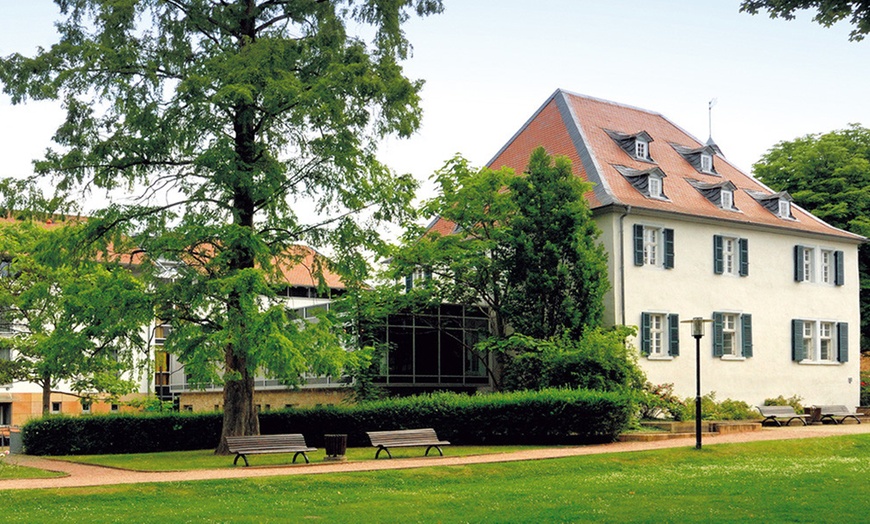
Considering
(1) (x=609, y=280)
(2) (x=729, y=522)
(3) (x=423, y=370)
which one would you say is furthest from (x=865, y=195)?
(2) (x=729, y=522)

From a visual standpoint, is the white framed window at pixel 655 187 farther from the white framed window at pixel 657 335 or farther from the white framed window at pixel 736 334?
the white framed window at pixel 736 334

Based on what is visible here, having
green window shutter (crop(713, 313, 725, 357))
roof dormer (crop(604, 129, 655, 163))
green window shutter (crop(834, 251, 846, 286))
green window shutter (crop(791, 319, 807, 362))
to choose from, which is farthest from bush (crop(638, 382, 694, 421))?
green window shutter (crop(834, 251, 846, 286))

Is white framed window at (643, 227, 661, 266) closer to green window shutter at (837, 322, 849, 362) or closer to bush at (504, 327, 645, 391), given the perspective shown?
bush at (504, 327, 645, 391)

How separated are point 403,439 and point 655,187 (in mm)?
16468

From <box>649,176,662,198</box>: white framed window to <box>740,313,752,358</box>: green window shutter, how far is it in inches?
217

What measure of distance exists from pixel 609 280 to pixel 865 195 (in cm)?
2141

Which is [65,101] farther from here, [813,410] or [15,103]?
[813,410]

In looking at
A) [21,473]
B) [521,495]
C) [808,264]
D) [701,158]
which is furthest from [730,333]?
[21,473]

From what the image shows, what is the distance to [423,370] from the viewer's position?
37.0 meters

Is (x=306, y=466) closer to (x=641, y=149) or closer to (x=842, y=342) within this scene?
(x=641, y=149)

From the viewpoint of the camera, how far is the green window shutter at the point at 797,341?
40125 millimetres

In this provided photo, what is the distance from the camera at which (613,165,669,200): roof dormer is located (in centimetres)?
3728

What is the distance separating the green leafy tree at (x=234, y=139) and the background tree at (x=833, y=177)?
2989 centimetres

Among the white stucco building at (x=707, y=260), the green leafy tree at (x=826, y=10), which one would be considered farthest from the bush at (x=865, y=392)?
the green leafy tree at (x=826, y=10)
